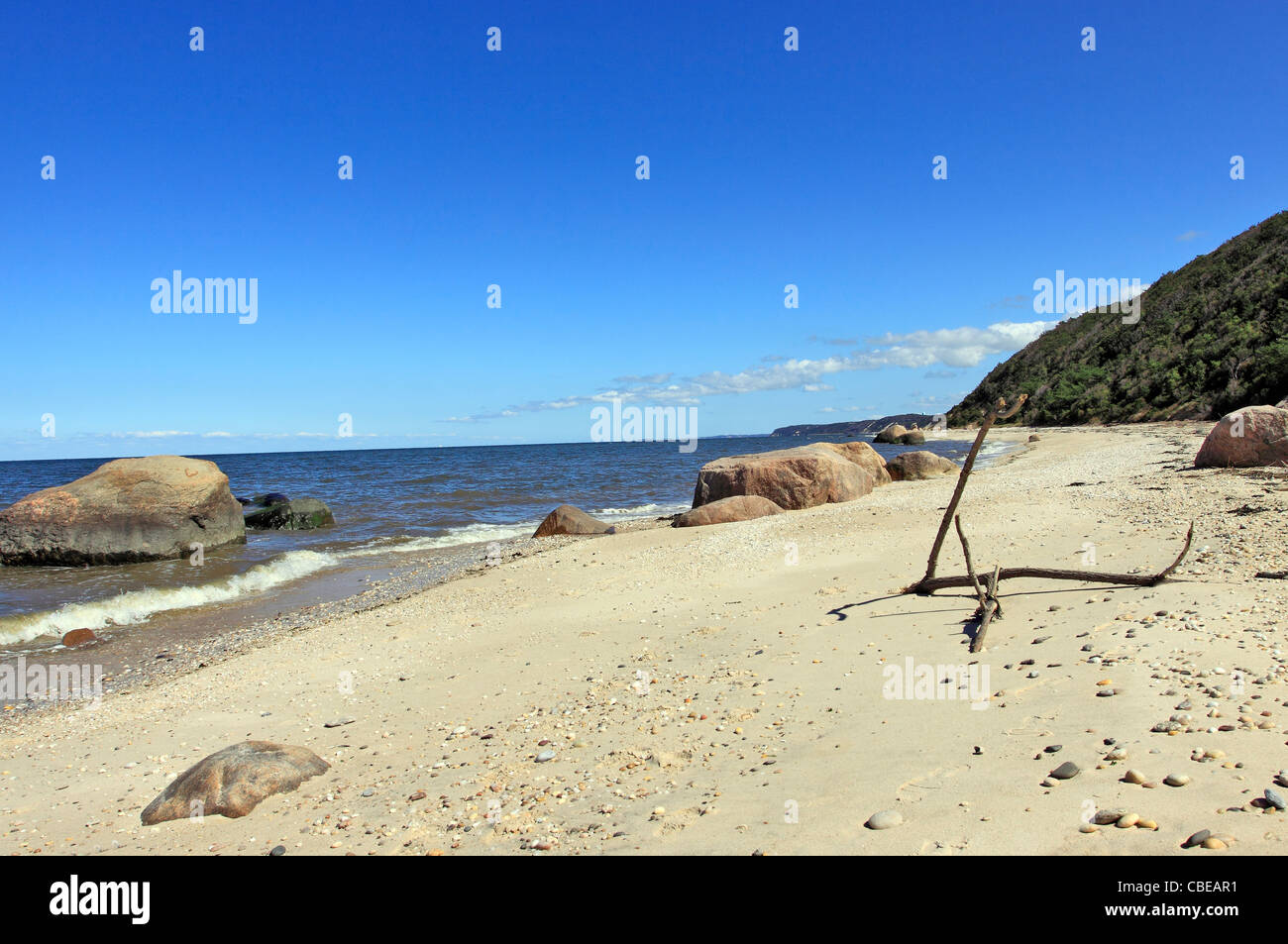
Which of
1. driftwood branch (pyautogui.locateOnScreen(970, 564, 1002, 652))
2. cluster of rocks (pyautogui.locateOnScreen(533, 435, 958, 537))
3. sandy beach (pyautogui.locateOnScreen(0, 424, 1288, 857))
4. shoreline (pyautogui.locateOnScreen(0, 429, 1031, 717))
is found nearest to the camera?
sandy beach (pyautogui.locateOnScreen(0, 424, 1288, 857))

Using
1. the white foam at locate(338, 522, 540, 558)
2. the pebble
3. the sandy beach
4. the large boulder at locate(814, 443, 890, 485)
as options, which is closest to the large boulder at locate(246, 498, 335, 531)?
the white foam at locate(338, 522, 540, 558)

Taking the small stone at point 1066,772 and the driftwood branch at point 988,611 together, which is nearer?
the small stone at point 1066,772

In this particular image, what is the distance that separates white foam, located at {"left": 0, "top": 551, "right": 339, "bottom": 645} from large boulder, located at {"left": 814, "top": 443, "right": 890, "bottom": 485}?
45.0 ft

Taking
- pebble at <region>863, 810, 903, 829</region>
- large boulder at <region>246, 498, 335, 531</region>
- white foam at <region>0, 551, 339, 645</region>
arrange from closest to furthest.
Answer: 1. pebble at <region>863, 810, 903, 829</region>
2. white foam at <region>0, 551, 339, 645</region>
3. large boulder at <region>246, 498, 335, 531</region>

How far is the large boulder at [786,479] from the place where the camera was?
651 inches

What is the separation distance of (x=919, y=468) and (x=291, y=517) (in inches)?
753

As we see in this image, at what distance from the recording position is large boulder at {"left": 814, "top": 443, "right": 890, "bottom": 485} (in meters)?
20.9

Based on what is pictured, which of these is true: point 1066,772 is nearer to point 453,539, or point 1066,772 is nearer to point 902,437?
point 453,539

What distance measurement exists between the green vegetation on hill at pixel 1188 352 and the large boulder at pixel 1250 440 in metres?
18.1

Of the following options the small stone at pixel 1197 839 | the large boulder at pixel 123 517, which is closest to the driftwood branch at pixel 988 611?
the small stone at pixel 1197 839

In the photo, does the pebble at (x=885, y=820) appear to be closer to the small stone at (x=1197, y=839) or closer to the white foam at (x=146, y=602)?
the small stone at (x=1197, y=839)

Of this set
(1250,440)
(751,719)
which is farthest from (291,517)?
(1250,440)

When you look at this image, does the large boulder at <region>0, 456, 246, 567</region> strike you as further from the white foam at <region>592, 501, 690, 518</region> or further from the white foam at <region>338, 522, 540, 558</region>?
the white foam at <region>592, 501, 690, 518</region>
